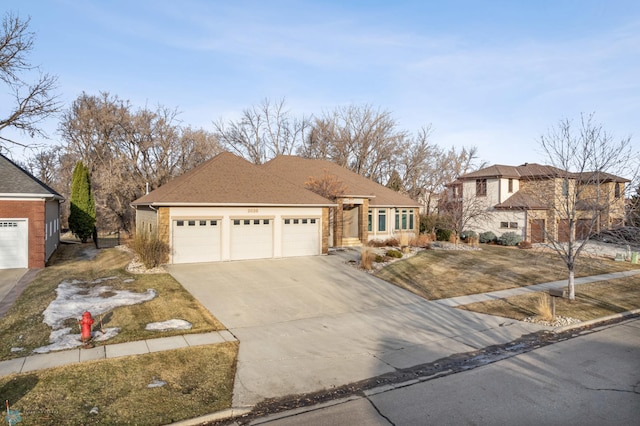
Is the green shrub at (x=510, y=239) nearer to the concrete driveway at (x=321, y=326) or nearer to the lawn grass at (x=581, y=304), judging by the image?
the lawn grass at (x=581, y=304)

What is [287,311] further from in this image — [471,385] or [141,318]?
[471,385]

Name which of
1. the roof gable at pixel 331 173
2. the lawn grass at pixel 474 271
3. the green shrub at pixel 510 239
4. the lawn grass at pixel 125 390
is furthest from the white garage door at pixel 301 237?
the green shrub at pixel 510 239

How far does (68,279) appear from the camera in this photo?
1554 centimetres

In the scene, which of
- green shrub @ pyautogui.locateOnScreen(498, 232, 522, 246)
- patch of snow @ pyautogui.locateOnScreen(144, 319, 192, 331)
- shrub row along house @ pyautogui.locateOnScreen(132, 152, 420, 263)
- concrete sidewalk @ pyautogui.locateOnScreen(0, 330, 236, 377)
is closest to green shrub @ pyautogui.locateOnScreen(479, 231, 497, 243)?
green shrub @ pyautogui.locateOnScreen(498, 232, 522, 246)

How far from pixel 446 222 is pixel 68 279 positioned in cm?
2474

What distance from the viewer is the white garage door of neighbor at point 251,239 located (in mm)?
20078

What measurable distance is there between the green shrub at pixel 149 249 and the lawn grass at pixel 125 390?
9478 mm

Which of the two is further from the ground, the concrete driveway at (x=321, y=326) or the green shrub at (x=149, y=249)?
the green shrub at (x=149, y=249)

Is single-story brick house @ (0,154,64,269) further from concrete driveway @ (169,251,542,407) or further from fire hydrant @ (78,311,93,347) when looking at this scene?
fire hydrant @ (78,311,93,347)

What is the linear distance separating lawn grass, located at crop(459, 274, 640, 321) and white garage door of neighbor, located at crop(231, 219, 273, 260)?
10.5 m

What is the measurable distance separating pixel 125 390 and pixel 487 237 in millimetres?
30746

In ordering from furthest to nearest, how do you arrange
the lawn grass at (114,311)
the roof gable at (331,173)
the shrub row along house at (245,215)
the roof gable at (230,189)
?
the roof gable at (331,173) → the roof gable at (230,189) → the shrub row along house at (245,215) → the lawn grass at (114,311)

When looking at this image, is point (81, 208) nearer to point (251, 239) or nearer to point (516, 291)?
point (251, 239)

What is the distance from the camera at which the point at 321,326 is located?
37.2 feet
